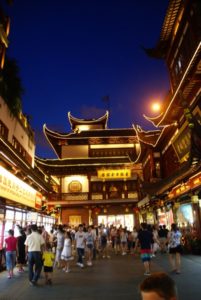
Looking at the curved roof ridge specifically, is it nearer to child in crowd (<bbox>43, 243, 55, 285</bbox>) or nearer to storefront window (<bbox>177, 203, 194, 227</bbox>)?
storefront window (<bbox>177, 203, 194, 227</bbox>)

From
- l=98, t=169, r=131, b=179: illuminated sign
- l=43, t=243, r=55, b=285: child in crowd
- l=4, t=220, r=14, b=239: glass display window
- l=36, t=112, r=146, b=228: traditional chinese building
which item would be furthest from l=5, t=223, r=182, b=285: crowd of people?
l=36, t=112, r=146, b=228: traditional chinese building

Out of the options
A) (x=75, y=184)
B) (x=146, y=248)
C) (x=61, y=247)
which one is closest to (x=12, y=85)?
(x=61, y=247)

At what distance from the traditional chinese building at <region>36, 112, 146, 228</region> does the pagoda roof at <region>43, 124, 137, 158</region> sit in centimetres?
16

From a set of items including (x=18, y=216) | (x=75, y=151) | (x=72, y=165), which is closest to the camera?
(x=18, y=216)

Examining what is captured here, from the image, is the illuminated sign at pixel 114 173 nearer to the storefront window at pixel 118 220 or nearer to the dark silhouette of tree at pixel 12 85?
the storefront window at pixel 118 220

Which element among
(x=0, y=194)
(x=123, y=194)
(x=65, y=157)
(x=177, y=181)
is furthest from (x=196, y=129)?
(x=65, y=157)

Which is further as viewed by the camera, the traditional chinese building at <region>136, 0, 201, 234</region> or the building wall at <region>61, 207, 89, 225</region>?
the building wall at <region>61, 207, 89, 225</region>

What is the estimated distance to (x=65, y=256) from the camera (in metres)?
12.6

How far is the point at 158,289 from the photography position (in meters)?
1.79

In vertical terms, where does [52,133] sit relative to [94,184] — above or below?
above

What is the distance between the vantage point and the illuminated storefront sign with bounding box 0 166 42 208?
12.4 m

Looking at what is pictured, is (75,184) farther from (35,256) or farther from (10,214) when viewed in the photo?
(35,256)

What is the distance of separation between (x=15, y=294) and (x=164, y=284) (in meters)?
7.57

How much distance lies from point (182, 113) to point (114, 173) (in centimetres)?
2173
